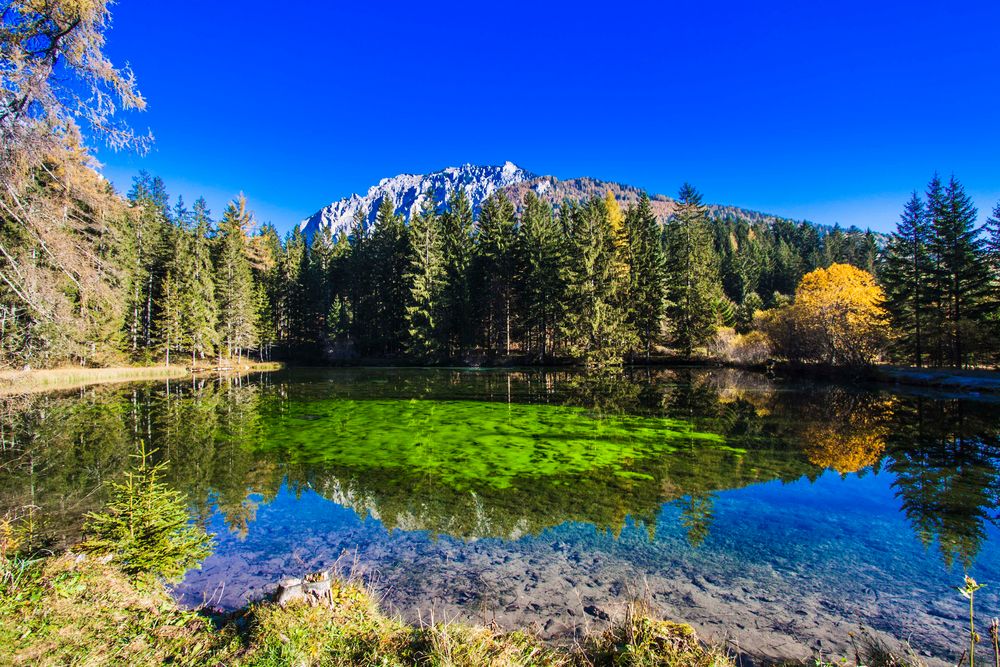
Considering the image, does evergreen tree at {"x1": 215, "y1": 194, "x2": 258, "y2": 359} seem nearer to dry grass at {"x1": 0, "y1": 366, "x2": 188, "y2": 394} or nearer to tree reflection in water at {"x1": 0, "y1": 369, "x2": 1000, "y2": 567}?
dry grass at {"x1": 0, "y1": 366, "x2": 188, "y2": 394}

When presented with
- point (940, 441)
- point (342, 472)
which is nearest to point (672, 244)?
point (940, 441)

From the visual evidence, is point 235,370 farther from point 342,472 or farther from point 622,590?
point 622,590

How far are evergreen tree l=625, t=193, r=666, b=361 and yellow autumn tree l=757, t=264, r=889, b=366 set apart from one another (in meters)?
12.5

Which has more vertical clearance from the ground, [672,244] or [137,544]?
[672,244]

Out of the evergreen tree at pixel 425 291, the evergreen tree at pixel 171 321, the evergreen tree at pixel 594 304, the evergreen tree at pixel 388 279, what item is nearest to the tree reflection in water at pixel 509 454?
the evergreen tree at pixel 594 304

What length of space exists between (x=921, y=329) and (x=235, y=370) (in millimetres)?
55481

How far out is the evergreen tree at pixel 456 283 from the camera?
4844cm

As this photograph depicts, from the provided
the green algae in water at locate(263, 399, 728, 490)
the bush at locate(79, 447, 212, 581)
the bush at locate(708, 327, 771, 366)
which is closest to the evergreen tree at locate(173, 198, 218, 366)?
the green algae in water at locate(263, 399, 728, 490)

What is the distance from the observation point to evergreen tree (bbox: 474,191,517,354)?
47500 mm

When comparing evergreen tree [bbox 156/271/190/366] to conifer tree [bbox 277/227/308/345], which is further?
conifer tree [bbox 277/227/308/345]

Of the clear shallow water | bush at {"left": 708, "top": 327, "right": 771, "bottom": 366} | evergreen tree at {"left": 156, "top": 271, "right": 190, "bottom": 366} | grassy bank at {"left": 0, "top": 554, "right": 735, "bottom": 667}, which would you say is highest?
evergreen tree at {"left": 156, "top": 271, "right": 190, "bottom": 366}

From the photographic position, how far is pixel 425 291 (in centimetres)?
4650

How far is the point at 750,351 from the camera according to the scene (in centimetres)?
3675

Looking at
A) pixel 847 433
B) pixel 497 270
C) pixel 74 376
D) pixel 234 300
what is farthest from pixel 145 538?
pixel 234 300
